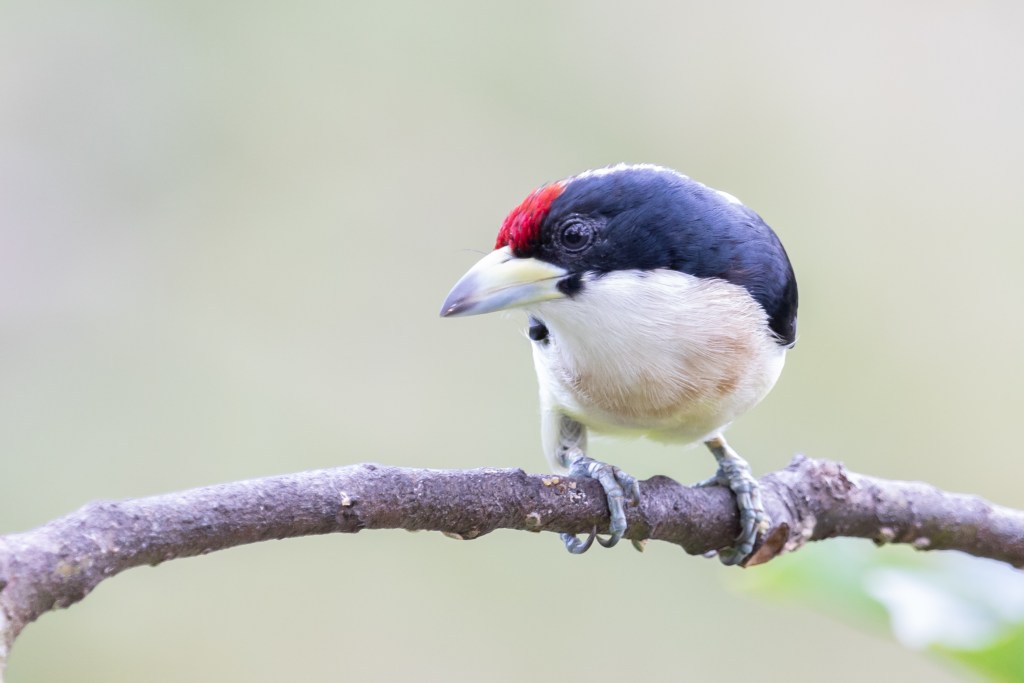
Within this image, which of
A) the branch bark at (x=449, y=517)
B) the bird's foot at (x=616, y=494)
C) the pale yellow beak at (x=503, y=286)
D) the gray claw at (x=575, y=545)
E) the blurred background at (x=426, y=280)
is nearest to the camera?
the branch bark at (x=449, y=517)

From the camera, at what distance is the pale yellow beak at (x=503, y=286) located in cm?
237

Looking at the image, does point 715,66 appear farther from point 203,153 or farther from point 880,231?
point 203,153

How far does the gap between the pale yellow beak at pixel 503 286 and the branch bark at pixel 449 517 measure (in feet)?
1.44

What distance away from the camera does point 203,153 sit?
5.19 m

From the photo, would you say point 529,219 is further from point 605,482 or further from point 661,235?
point 605,482

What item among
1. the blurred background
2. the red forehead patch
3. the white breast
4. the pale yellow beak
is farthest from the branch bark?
the blurred background

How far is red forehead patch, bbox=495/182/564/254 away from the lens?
246 cm

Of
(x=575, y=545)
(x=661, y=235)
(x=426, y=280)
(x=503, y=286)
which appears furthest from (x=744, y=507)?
(x=426, y=280)

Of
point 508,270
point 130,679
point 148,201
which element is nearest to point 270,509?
point 508,270

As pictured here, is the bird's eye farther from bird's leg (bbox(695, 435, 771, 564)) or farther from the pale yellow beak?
bird's leg (bbox(695, 435, 771, 564))

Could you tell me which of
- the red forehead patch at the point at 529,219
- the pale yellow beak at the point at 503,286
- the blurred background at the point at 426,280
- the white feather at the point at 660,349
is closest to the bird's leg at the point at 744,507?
the white feather at the point at 660,349

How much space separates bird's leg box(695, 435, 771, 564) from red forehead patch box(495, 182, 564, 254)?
74cm

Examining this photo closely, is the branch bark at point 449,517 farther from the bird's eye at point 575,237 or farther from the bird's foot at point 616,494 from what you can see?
the bird's eye at point 575,237

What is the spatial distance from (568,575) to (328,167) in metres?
2.15
